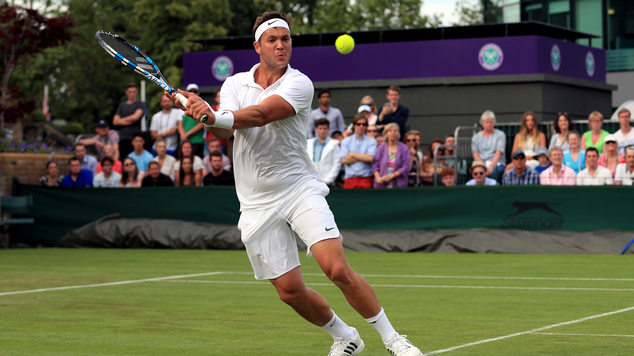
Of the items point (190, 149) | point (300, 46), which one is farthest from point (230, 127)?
point (300, 46)

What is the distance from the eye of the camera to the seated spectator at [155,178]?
55.3 ft

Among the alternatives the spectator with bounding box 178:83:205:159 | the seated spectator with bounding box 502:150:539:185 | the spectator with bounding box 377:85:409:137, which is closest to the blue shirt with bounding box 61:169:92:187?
the spectator with bounding box 178:83:205:159

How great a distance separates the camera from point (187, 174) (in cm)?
1691

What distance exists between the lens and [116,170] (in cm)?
1772

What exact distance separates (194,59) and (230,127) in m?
20.1

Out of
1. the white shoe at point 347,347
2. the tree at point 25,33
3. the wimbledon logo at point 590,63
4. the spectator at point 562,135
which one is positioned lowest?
the white shoe at point 347,347

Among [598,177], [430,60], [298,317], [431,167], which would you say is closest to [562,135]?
[598,177]

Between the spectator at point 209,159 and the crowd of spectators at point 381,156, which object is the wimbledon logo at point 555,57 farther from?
the spectator at point 209,159

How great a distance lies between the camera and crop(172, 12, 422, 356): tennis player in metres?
5.42

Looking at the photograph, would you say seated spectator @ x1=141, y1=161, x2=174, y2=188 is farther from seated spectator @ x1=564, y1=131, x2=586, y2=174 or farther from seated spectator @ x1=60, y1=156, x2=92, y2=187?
seated spectator @ x1=564, y1=131, x2=586, y2=174

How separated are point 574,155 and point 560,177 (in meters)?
0.49

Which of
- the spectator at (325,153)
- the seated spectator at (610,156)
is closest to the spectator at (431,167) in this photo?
the spectator at (325,153)

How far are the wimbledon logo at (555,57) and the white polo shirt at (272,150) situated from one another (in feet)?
57.9

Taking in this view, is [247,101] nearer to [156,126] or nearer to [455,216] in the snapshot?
[455,216]
